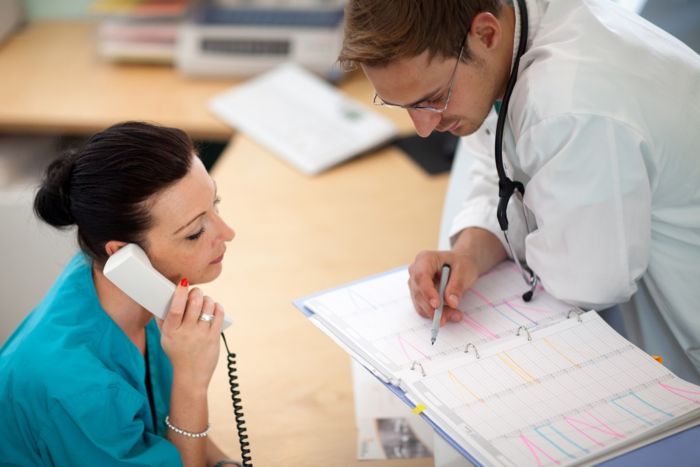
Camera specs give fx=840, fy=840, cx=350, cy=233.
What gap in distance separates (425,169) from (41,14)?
163 cm

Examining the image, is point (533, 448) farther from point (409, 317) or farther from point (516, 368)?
point (409, 317)

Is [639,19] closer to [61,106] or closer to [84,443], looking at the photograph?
[84,443]

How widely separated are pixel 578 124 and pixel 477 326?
13.4 inches

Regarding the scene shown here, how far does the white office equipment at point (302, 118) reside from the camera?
85.0 inches

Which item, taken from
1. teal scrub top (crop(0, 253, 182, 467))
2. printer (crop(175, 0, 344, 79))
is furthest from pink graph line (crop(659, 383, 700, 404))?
printer (crop(175, 0, 344, 79))

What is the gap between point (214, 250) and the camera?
130cm

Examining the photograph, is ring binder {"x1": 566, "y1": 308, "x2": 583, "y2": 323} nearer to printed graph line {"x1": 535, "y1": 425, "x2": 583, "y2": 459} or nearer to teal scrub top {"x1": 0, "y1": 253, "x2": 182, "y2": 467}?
printed graph line {"x1": 535, "y1": 425, "x2": 583, "y2": 459}

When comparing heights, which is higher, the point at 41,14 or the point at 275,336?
the point at 275,336

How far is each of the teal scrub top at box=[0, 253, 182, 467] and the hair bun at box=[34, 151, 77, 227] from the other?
0.35ft

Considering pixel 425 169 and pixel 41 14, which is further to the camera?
pixel 41 14

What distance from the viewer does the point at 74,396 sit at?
1148mm

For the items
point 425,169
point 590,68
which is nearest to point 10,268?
point 425,169

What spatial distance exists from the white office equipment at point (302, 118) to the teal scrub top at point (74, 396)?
945 mm

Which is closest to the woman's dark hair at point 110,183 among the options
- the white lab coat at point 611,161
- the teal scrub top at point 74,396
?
the teal scrub top at point 74,396
